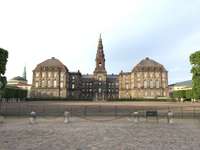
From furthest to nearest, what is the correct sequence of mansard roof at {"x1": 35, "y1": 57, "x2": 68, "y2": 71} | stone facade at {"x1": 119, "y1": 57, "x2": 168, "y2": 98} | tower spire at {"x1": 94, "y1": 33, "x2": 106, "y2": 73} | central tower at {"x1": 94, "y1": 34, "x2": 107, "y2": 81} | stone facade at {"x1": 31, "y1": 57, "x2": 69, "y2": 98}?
central tower at {"x1": 94, "y1": 34, "x2": 107, "y2": 81} → tower spire at {"x1": 94, "y1": 33, "x2": 106, "y2": 73} → stone facade at {"x1": 119, "y1": 57, "x2": 168, "y2": 98} → mansard roof at {"x1": 35, "y1": 57, "x2": 68, "y2": 71} → stone facade at {"x1": 31, "y1": 57, "x2": 69, "y2": 98}

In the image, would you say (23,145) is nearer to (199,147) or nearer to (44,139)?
(44,139)

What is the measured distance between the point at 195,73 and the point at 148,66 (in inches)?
3124

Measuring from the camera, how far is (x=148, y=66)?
12506 centimetres

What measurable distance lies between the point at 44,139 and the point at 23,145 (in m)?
1.76

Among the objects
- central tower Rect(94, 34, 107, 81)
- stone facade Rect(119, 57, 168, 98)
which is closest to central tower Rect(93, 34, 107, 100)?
central tower Rect(94, 34, 107, 81)

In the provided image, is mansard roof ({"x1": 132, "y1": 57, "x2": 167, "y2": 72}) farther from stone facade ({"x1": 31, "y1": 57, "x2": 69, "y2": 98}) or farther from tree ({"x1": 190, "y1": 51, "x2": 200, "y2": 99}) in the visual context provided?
tree ({"x1": 190, "y1": 51, "x2": 200, "y2": 99})

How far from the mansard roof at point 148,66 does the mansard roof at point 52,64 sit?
109ft

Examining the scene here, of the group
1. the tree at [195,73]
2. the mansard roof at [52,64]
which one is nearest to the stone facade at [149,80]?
the mansard roof at [52,64]

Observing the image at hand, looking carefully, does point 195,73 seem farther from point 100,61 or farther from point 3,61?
point 100,61

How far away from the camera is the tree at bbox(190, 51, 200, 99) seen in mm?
43963

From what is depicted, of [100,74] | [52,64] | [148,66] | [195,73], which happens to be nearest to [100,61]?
[100,74]

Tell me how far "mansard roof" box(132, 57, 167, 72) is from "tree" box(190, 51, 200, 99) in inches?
2939

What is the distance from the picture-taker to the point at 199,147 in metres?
11.2

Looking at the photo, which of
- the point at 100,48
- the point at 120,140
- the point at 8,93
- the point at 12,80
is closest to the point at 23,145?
the point at 120,140
